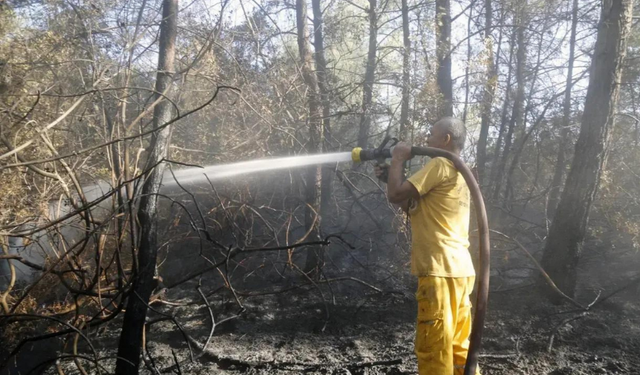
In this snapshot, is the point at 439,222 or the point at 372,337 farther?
Answer: the point at 372,337

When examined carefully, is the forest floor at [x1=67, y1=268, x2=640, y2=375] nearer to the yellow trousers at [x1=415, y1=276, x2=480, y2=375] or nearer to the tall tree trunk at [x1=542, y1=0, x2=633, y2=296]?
the tall tree trunk at [x1=542, y1=0, x2=633, y2=296]

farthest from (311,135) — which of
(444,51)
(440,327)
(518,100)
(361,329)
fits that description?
(518,100)

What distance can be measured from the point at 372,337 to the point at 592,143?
372 cm

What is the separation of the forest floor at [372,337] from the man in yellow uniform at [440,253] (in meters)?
1.49

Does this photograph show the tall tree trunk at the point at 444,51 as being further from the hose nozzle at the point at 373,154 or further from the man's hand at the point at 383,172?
the man's hand at the point at 383,172

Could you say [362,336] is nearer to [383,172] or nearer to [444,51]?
[383,172]

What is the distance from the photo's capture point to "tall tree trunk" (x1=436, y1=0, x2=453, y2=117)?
796 centimetres

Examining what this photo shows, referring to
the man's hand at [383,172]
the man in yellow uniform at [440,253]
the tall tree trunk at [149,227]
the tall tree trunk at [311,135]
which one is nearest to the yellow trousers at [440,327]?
the man in yellow uniform at [440,253]

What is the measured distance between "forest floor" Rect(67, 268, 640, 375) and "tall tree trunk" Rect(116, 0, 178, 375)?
64 cm

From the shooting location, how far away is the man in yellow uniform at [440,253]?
2.56 metres

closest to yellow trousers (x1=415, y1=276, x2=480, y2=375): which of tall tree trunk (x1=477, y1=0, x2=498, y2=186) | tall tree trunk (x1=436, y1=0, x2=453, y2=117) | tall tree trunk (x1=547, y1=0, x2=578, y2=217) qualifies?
tall tree trunk (x1=477, y1=0, x2=498, y2=186)

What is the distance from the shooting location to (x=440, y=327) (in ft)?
8.36

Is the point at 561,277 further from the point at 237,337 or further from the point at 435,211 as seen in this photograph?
the point at 237,337

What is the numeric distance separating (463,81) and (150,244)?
26.4ft
